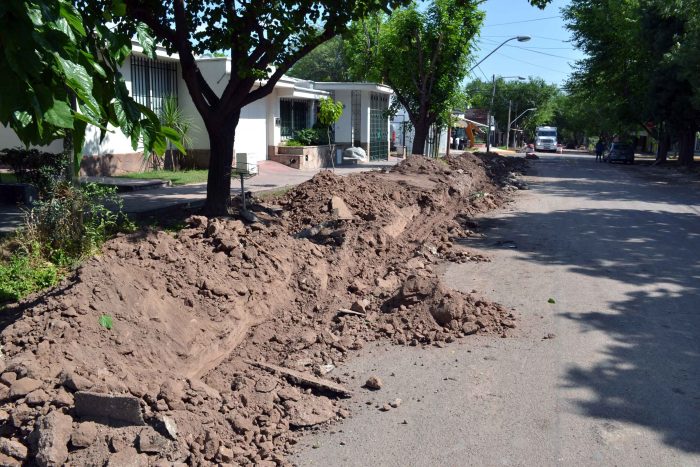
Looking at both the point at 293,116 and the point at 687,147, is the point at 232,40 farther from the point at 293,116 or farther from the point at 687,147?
the point at 687,147

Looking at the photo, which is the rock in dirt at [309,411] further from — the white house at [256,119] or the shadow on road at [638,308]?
the white house at [256,119]

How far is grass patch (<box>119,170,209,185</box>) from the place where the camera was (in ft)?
59.3

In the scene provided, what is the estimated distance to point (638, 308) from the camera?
24.0 feet

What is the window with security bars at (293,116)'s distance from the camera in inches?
1113

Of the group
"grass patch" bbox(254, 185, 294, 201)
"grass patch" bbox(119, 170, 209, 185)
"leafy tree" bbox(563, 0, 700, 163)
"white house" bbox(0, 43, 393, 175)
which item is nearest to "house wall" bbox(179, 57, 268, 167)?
"white house" bbox(0, 43, 393, 175)

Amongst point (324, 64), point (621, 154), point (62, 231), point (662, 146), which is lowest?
point (62, 231)

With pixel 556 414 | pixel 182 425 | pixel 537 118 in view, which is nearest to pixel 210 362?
pixel 182 425

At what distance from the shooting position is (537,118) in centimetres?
8806

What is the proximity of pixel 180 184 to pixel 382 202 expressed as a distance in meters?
7.29

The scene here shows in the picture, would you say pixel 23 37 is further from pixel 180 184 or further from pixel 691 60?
pixel 691 60

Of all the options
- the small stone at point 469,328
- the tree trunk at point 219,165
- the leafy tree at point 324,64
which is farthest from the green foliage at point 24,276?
the leafy tree at point 324,64

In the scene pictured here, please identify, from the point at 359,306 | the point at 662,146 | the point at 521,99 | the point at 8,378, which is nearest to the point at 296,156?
the point at 359,306

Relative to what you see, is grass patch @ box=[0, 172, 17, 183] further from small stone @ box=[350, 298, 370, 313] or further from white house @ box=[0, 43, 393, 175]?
small stone @ box=[350, 298, 370, 313]

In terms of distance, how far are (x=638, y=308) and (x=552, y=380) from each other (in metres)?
2.54
